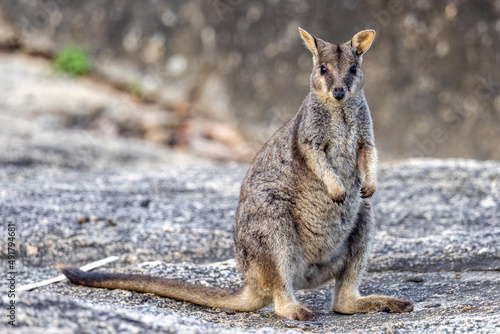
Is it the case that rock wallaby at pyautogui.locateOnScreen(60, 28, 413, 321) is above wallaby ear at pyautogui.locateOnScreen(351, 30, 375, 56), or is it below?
below

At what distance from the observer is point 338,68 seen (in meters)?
5.03

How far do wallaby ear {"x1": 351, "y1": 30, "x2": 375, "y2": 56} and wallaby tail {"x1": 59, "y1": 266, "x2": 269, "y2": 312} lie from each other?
187 centimetres

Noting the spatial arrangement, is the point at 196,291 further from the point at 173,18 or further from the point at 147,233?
the point at 173,18

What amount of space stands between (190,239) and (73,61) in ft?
25.5

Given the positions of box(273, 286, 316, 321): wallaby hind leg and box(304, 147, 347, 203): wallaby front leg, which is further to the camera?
box(304, 147, 347, 203): wallaby front leg

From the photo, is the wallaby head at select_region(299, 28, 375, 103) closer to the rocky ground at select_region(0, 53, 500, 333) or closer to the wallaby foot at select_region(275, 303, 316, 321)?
the wallaby foot at select_region(275, 303, 316, 321)

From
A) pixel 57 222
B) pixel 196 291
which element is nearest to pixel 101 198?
pixel 57 222

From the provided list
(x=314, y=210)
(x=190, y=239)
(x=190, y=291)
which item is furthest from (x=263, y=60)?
(x=190, y=291)

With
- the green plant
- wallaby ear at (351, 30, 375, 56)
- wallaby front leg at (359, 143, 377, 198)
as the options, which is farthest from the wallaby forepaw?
the green plant

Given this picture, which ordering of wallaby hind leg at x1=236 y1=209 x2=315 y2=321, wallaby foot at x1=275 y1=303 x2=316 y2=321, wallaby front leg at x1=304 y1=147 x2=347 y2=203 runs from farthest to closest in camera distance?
wallaby front leg at x1=304 y1=147 x2=347 y2=203 < wallaby hind leg at x1=236 y1=209 x2=315 y2=321 < wallaby foot at x1=275 y1=303 x2=316 y2=321

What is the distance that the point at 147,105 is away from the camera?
13.5 m

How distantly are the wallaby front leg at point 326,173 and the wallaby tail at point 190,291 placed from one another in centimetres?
88

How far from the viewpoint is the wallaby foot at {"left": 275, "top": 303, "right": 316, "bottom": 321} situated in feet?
15.7

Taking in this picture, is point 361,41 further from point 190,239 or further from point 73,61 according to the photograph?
point 73,61
